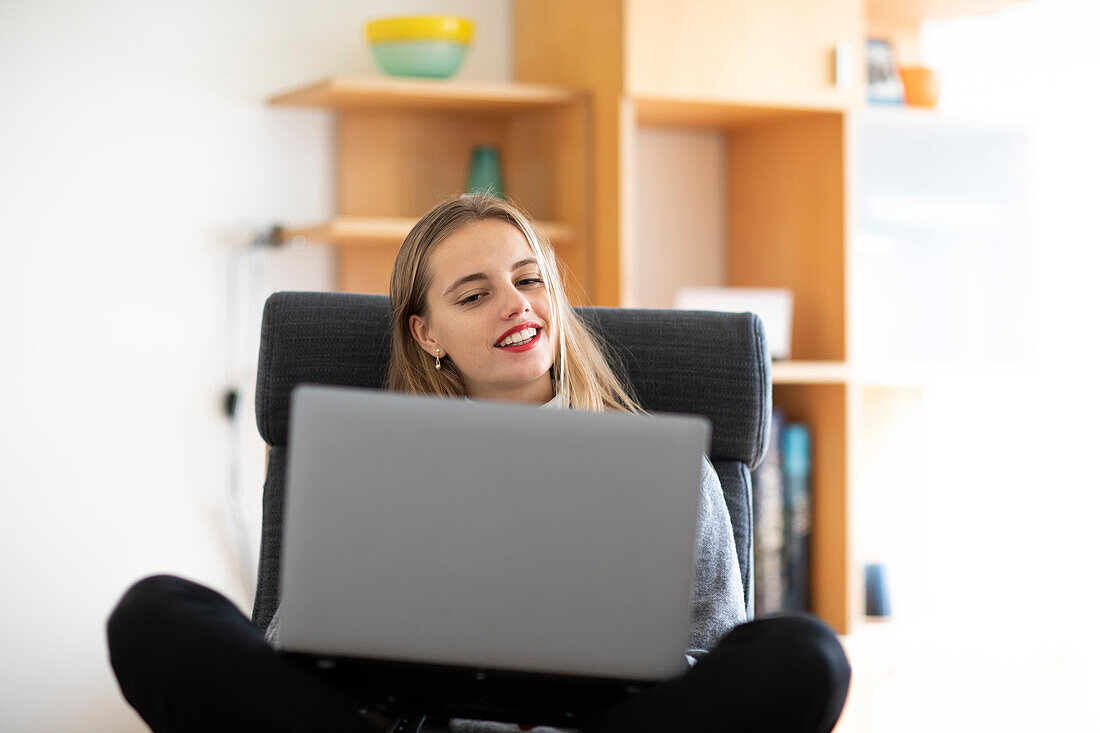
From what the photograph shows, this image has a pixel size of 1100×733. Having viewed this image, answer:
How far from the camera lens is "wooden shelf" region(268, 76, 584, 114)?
92.4 inches

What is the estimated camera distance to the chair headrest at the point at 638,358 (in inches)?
62.2

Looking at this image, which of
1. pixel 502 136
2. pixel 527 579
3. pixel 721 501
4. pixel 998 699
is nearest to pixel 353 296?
pixel 721 501

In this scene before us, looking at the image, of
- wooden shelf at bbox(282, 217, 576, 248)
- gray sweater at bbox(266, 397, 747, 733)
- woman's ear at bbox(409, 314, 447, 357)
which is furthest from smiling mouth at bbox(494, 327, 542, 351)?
wooden shelf at bbox(282, 217, 576, 248)

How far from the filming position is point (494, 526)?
1010 millimetres

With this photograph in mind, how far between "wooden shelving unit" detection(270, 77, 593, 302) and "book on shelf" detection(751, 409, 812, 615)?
53 cm

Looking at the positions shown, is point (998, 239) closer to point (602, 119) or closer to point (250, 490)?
point (602, 119)

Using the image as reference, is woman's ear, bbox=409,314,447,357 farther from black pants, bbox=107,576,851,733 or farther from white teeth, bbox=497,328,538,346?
black pants, bbox=107,576,851,733

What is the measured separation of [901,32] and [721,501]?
1.80 m

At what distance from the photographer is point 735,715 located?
1.08 metres

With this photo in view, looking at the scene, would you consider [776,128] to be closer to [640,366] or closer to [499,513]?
[640,366]

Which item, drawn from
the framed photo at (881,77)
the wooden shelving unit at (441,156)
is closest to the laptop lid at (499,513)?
the wooden shelving unit at (441,156)

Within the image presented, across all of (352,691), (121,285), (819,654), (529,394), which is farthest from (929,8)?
(352,691)

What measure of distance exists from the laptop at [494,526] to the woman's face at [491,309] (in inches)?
19.9

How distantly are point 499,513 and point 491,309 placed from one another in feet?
1.78
